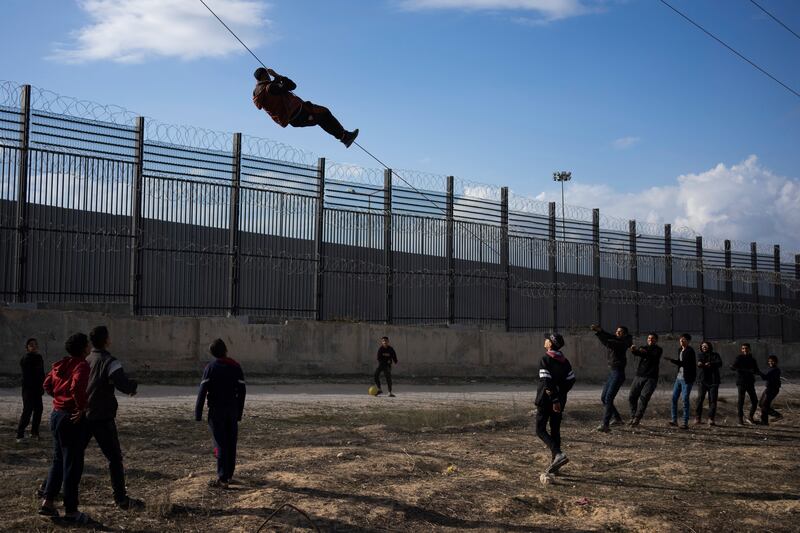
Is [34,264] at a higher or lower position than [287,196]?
lower

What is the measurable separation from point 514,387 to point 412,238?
4.60 meters

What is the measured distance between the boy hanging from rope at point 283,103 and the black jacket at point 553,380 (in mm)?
3754

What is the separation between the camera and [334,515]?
7.16m

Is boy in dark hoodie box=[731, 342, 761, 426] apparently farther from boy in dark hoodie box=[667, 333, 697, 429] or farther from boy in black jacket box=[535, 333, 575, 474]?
boy in black jacket box=[535, 333, 575, 474]

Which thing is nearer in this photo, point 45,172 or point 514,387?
point 45,172

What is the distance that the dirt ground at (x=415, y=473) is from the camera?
7.26 m

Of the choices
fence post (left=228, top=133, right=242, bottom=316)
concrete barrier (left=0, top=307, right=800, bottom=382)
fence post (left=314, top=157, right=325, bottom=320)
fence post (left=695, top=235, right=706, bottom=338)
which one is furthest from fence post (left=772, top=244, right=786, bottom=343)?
fence post (left=228, top=133, right=242, bottom=316)

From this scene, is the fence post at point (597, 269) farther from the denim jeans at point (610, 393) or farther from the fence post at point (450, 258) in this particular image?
the denim jeans at point (610, 393)

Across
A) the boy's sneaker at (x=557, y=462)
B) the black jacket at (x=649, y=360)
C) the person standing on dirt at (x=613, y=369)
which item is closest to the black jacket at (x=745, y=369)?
the black jacket at (x=649, y=360)

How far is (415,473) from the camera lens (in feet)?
30.0

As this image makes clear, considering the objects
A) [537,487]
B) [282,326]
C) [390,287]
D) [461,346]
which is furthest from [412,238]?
[537,487]

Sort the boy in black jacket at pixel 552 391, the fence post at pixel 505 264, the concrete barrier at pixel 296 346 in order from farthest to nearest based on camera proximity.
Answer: the fence post at pixel 505 264 → the concrete barrier at pixel 296 346 → the boy in black jacket at pixel 552 391

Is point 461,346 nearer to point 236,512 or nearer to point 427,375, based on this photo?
point 427,375

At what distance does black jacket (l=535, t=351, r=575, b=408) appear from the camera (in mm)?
9586
